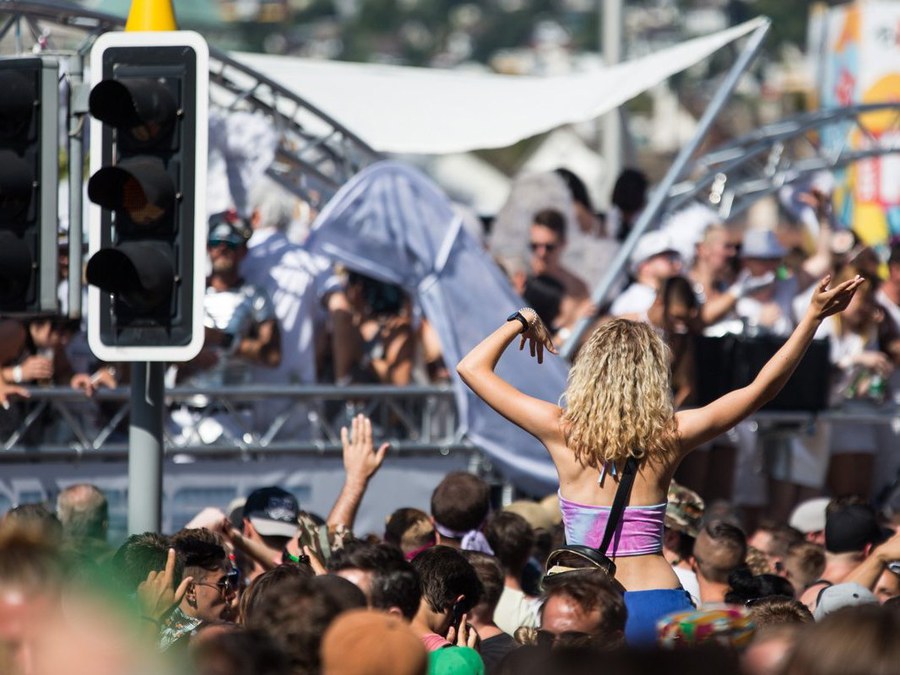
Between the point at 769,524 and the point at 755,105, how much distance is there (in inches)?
3787

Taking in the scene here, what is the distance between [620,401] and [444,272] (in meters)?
4.19

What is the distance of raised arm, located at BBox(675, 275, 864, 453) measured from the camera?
4891 millimetres

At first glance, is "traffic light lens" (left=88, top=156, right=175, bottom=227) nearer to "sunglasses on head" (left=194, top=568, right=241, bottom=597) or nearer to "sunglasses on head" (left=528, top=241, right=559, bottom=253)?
"sunglasses on head" (left=194, top=568, right=241, bottom=597)

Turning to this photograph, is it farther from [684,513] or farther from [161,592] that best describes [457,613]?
[684,513]

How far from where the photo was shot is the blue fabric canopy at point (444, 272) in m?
8.84

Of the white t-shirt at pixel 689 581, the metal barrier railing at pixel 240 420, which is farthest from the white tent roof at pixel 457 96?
the white t-shirt at pixel 689 581

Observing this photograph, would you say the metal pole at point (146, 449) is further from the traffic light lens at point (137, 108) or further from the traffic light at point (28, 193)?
the traffic light lens at point (137, 108)

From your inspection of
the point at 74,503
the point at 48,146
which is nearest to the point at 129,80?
the point at 48,146

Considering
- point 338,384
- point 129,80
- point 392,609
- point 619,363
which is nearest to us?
point 392,609

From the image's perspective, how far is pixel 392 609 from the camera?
4379 millimetres

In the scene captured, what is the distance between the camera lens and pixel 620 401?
4.82 m

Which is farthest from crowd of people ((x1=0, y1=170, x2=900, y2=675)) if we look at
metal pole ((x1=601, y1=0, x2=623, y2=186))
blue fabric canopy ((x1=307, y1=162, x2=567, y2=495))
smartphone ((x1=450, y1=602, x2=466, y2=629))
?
metal pole ((x1=601, y1=0, x2=623, y2=186))

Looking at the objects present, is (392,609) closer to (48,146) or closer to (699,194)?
(48,146)

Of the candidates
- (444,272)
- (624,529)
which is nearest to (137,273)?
(624,529)
